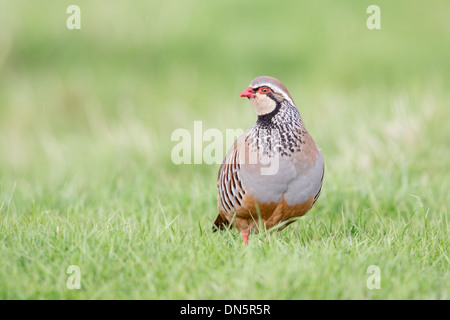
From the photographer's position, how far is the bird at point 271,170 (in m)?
3.75

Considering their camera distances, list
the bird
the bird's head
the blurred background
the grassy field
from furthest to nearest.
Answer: the blurred background
the bird's head
the bird
the grassy field

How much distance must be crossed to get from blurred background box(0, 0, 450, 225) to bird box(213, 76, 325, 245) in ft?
9.36

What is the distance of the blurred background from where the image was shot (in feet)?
24.5

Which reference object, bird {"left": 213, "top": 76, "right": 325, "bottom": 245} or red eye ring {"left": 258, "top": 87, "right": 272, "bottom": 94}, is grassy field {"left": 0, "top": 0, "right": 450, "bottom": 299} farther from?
red eye ring {"left": 258, "top": 87, "right": 272, "bottom": 94}

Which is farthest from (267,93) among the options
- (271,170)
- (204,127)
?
(204,127)

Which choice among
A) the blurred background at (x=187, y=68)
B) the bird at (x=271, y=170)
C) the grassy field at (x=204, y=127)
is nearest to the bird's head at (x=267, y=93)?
the bird at (x=271, y=170)

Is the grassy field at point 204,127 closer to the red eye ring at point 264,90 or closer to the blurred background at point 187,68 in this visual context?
the blurred background at point 187,68

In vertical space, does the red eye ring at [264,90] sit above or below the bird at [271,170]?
above

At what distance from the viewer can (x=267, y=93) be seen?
3.93m

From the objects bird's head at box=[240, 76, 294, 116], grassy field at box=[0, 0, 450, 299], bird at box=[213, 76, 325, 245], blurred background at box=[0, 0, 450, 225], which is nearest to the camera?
grassy field at box=[0, 0, 450, 299]

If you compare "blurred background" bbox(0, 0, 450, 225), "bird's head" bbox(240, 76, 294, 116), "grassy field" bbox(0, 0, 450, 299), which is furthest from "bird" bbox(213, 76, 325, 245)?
"blurred background" bbox(0, 0, 450, 225)

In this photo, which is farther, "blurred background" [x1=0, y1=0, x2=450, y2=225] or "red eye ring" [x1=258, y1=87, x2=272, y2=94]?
"blurred background" [x1=0, y1=0, x2=450, y2=225]

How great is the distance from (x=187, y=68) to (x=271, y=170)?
715 centimetres
